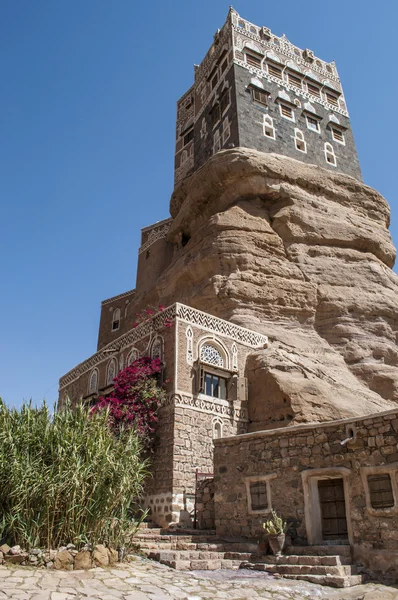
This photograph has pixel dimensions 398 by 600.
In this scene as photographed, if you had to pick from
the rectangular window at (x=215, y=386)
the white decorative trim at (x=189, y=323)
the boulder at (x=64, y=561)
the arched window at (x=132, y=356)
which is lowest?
the boulder at (x=64, y=561)

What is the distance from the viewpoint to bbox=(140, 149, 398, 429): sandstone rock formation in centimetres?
1772

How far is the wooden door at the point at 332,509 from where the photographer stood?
10.1m

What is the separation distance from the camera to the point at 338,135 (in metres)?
31.4

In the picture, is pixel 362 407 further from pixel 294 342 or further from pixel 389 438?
pixel 389 438

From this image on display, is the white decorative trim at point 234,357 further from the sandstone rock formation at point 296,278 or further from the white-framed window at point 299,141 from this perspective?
the white-framed window at point 299,141

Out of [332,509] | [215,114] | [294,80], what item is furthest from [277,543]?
[294,80]

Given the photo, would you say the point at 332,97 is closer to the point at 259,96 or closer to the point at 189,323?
the point at 259,96

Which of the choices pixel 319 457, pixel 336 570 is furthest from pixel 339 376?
pixel 336 570

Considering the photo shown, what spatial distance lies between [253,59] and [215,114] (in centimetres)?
422

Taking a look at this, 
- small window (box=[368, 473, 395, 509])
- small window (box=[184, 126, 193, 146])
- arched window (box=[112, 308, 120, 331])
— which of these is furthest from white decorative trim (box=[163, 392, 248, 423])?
small window (box=[184, 126, 193, 146])

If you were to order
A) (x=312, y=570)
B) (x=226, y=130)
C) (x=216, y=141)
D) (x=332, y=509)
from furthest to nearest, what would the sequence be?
(x=216, y=141) < (x=226, y=130) < (x=332, y=509) < (x=312, y=570)

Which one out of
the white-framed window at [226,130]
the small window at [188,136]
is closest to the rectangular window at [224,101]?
the white-framed window at [226,130]

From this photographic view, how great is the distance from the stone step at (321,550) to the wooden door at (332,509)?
0.65m

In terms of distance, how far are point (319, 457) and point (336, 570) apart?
7.22 feet
